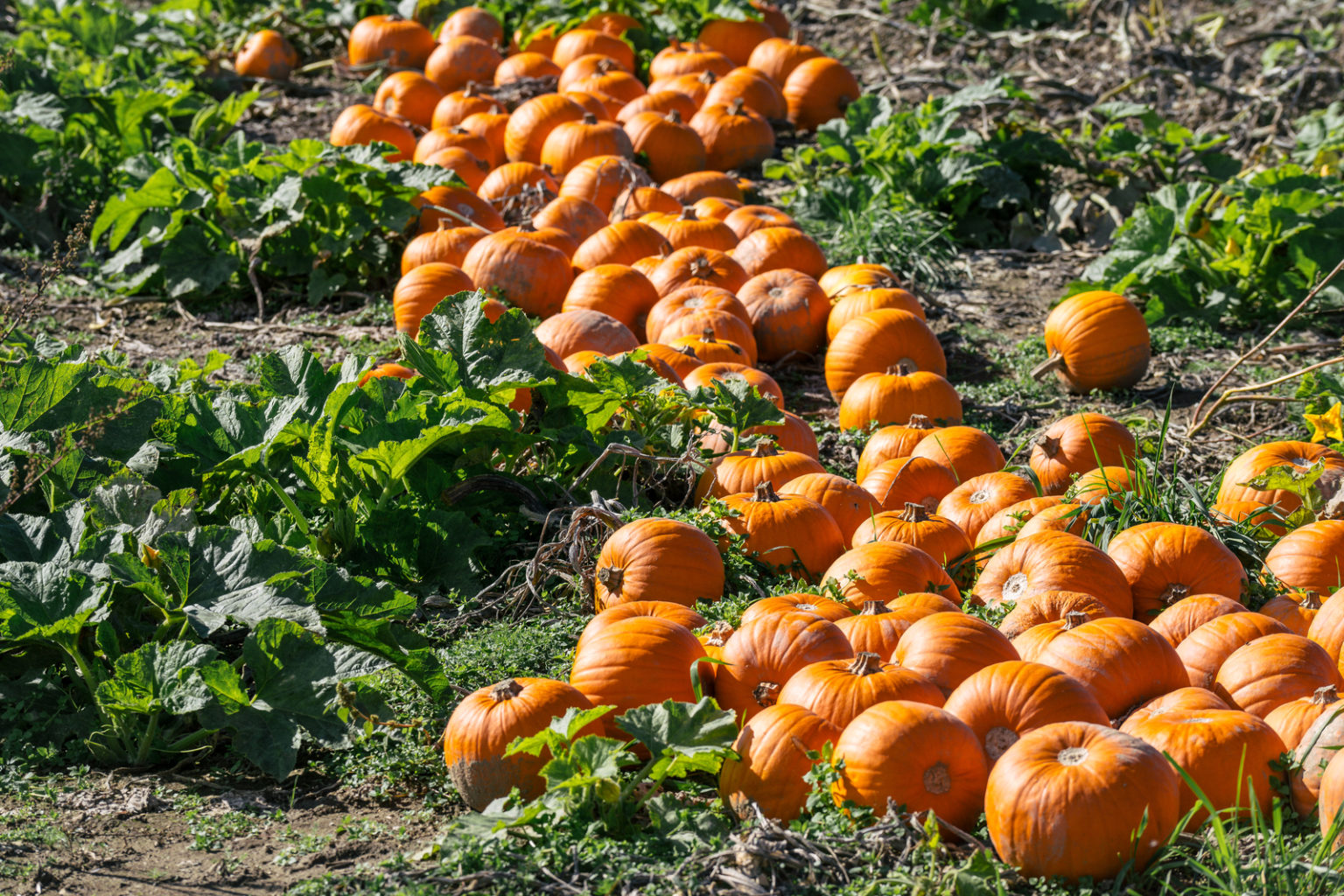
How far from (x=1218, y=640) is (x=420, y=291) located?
165 inches

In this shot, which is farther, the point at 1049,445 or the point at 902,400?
the point at 902,400

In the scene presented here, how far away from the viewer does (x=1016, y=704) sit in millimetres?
3072

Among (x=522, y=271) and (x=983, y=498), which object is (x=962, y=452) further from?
(x=522, y=271)

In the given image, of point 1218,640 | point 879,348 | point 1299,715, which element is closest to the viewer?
point 1299,715

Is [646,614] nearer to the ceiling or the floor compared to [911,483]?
nearer to the ceiling

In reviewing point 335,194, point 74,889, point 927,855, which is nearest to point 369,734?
point 74,889

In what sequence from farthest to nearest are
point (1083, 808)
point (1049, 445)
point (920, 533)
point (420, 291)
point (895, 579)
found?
point (420, 291)
point (1049, 445)
point (920, 533)
point (895, 579)
point (1083, 808)

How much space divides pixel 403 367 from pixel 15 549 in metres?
1.92

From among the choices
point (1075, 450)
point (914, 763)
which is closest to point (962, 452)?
point (1075, 450)

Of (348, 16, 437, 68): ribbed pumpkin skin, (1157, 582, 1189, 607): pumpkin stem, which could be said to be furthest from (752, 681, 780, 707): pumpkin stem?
(348, 16, 437, 68): ribbed pumpkin skin

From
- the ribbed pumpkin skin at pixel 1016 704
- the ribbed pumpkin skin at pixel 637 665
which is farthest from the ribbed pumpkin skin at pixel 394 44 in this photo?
the ribbed pumpkin skin at pixel 1016 704

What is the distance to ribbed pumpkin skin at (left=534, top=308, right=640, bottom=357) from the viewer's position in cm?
580

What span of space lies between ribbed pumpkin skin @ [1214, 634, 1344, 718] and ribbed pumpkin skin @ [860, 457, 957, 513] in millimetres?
1527

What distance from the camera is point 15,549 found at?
357 centimetres
